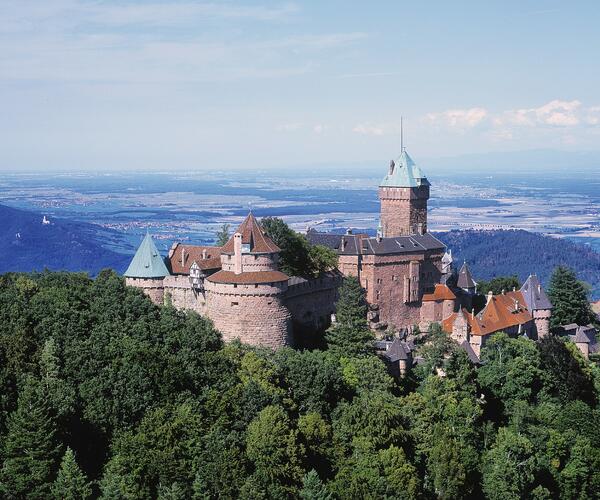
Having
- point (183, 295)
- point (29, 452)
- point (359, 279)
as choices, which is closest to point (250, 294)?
point (183, 295)

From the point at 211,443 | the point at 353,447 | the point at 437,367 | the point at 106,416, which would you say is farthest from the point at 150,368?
the point at 437,367

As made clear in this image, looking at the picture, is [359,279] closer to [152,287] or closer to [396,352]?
[396,352]

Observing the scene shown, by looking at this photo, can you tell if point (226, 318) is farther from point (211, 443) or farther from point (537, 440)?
point (537, 440)

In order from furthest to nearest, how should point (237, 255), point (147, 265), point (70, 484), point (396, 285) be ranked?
point (396, 285) → point (147, 265) → point (237, 255) → point (70, 484)

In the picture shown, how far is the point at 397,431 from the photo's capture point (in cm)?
5078

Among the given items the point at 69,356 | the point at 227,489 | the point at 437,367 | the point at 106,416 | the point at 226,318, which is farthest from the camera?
the point at 437,367

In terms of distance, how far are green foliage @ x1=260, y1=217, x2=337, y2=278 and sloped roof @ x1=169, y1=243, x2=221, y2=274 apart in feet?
16.6

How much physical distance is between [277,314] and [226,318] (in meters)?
3.07

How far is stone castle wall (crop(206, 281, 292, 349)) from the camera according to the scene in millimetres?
56938

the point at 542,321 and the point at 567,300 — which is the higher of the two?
the point at 567,300

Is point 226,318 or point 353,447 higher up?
point 226,318

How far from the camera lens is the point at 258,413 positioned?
4916cm

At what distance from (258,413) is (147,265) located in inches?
637

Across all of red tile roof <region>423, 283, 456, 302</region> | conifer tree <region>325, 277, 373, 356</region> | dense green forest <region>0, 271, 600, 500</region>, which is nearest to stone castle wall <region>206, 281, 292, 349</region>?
dense green forest <region>0, 271, 600, 500</region>
